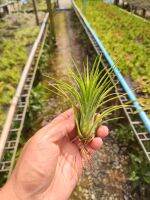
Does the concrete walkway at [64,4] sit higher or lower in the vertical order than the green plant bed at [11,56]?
lower

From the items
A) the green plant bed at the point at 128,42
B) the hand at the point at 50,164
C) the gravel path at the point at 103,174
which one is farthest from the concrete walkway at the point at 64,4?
the hand at the point at 50,164

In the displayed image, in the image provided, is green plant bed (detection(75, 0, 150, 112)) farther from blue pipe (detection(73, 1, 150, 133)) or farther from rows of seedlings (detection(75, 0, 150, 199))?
blue pipe (detection(73, 1, 150, 133))

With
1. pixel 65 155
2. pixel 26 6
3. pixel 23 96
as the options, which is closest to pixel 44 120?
pixel 23 96

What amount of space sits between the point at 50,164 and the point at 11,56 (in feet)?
21.8

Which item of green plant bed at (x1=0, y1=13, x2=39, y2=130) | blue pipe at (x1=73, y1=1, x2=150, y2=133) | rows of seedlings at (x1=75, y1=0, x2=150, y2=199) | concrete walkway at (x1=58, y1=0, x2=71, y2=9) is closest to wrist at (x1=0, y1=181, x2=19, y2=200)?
blue pipe at (x1=73, y1=1, x2=150, y2=133)

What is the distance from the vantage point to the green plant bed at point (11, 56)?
21.7 feet

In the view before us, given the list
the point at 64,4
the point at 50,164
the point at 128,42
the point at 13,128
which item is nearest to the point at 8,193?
the point at 50,164

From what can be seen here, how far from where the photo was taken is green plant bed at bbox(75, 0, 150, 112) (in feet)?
23.0

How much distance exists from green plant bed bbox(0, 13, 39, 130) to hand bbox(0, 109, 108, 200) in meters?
2.80

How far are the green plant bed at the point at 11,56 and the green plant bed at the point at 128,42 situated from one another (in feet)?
7.65

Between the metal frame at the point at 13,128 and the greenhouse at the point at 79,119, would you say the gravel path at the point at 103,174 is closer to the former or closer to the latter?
the greenhouse at the point at 79,119

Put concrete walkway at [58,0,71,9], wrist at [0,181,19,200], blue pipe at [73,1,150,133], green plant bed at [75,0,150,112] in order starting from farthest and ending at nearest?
concrete walkway at [58,0,71,9] < green plant bed at [75,0,150,112] < blue pipe at [73,1,150,133] < wrist at [0,181,19,200]

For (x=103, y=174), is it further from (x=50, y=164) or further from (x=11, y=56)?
(x=11, y=56)

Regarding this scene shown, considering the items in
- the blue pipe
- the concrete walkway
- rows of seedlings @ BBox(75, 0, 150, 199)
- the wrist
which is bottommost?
the concrete walkway
